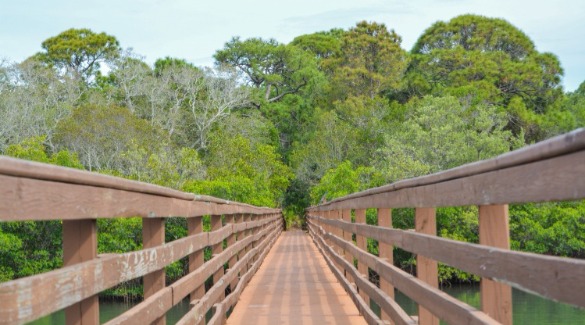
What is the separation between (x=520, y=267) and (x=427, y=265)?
5.78 feet

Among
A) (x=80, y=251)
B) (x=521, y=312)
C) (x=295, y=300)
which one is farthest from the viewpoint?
(x=521, y=312)

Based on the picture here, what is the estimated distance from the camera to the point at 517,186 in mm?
2465

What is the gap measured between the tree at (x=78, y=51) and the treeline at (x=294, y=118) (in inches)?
→ 4.3

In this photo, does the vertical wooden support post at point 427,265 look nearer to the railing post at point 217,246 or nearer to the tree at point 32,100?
the railing post at point 217,246

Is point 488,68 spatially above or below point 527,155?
above

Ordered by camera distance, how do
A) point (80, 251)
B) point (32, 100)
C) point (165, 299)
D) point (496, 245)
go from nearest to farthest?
point (80, 251) < point (496, 245) < point (165, 299) < point (32, 100)

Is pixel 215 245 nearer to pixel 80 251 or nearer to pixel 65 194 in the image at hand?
pixel 80 251

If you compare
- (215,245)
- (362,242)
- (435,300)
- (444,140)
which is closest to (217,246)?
(215,245)

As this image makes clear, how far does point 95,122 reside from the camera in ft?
136

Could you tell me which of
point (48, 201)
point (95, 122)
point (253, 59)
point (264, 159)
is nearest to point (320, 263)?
point (48, 201)

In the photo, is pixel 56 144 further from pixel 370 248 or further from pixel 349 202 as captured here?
pixel 349 202

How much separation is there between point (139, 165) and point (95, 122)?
5.44 meters

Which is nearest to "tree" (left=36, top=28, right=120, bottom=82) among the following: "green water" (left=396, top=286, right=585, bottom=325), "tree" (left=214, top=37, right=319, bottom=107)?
"tree" (left=214, top=37, right=319, bottom=107)

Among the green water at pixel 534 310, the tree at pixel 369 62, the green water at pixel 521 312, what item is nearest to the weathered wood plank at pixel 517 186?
the green water at pixel 521 312
